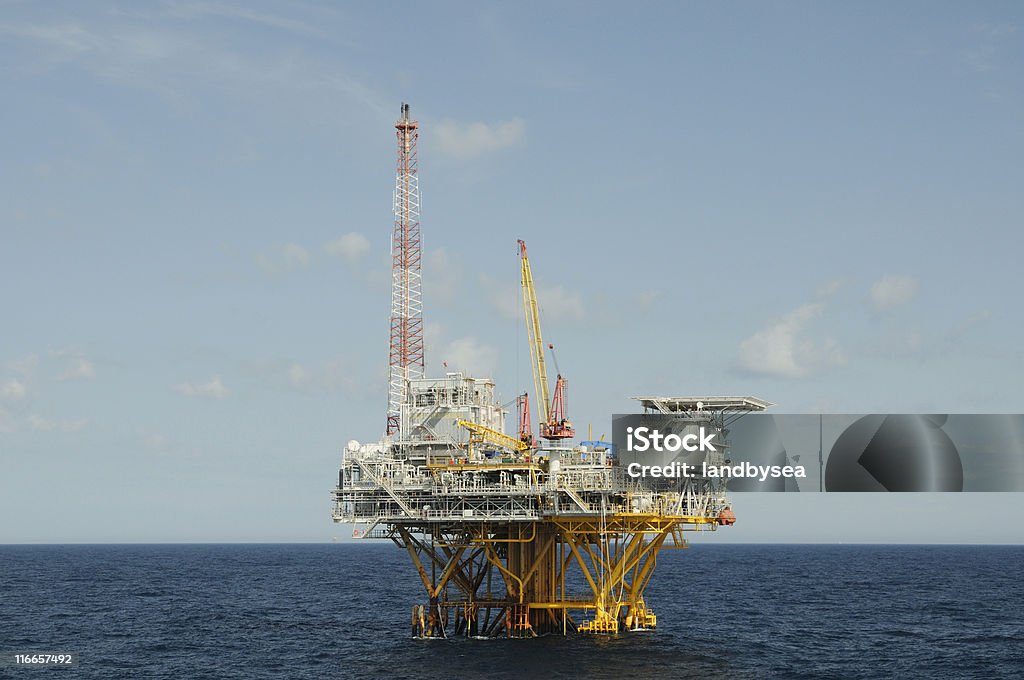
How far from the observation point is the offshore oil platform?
7325 cm

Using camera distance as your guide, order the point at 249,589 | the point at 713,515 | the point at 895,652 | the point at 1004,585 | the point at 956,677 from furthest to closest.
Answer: the point at 1004,585 < the point at 249,589 < the point at 895,652 < the point at 713,515 < the point at 956,677

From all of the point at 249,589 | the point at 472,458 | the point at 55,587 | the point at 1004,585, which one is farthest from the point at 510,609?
the point at 1004,585

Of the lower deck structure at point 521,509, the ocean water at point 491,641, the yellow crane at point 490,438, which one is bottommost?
the ocean water at point 491,641

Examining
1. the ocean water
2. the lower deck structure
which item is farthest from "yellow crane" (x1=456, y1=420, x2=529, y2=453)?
the ocean water

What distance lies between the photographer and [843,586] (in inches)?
6176

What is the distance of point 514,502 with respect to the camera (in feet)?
242

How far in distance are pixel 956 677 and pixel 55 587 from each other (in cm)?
11424

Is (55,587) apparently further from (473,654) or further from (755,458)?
(755,458)

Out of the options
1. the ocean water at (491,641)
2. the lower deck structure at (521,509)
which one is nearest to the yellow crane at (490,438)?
the lower deck structure at (521,509)

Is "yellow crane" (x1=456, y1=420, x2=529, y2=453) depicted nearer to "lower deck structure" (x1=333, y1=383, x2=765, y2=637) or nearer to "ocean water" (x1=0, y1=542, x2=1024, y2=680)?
"lower deck structure" (x1=333, y1=383, x2=765, y2=637)


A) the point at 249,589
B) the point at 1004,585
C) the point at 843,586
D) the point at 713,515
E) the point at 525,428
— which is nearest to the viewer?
A: the point at 713,515

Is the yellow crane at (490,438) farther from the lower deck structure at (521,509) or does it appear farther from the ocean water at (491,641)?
the ocean water at (491,641)

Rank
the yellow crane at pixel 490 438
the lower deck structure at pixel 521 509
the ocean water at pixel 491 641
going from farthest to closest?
the yellow crane at pixel 490 438 < the lower deck structure at pixel 521 509 < the ocean water at pixel 491 641

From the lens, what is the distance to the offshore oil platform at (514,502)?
73.2m
